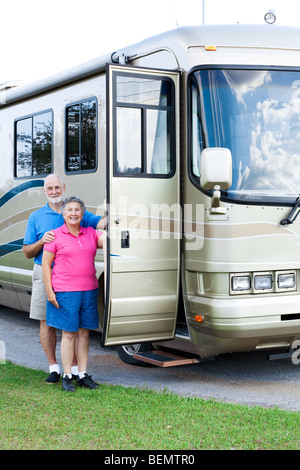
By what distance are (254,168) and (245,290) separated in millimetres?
1059

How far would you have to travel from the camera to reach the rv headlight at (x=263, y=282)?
5762 mm

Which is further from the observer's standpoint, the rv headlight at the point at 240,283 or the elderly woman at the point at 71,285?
the elderly woman at the point at 71,285

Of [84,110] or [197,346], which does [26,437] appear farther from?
[84,110]

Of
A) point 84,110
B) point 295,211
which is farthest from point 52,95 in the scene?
point 295,211

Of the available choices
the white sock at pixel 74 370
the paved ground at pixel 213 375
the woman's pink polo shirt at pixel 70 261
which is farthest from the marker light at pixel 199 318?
the white sock at pixel 74 370

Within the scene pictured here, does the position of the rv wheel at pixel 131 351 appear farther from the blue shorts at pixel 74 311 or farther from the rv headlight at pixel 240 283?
the rv headlight at pixel 240 283

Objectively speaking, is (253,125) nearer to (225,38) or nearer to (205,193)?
(205,193)

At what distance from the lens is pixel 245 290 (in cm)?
574

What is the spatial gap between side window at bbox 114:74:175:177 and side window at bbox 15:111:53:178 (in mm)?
2087

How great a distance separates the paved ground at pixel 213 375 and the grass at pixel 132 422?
37cm

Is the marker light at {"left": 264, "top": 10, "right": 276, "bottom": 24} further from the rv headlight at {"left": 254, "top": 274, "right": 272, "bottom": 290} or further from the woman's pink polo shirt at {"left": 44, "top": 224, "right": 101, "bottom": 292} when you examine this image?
the woman's pink polo shirt at {"left": 44, "top": 224, "right": 101, "bottom": 292}

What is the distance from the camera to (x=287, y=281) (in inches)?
231

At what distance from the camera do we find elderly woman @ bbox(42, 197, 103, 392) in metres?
5.88
